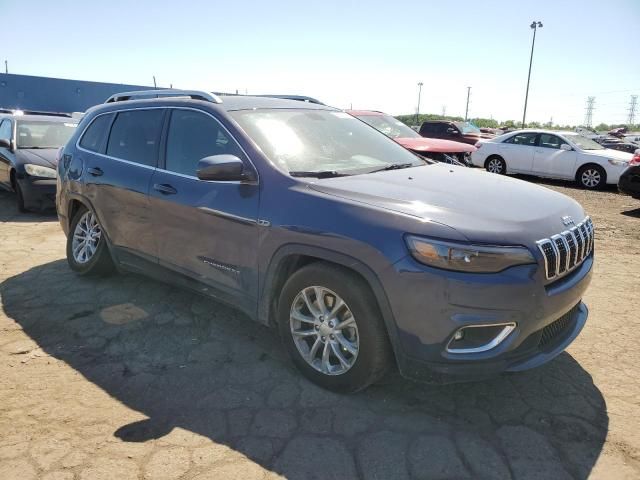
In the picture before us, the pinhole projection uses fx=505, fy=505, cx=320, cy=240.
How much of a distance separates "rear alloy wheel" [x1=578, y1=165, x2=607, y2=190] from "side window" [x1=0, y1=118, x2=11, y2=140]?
1246 cm

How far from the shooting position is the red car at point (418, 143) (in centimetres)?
985

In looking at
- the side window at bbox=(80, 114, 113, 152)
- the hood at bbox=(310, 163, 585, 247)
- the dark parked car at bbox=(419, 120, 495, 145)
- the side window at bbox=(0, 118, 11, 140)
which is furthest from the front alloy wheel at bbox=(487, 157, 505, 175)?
the side window at bbox=(80, 114, 113, 152)

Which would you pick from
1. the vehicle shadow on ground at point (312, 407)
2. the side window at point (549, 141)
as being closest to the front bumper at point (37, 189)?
the vehicle shadow on ground at point (312, 407)

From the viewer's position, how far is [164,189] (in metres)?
3.74

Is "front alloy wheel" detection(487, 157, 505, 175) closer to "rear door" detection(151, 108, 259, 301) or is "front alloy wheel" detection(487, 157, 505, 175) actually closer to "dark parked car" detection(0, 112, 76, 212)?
"dark parked car" detection(0, 112, 76, 212)

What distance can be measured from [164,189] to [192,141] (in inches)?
16.2

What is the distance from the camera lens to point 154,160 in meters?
3.96

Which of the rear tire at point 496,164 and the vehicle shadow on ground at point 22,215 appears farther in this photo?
the rear tire at point 496,164

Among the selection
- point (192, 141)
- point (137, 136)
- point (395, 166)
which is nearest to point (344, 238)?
point (395, 166)

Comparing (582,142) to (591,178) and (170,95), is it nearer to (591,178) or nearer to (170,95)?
(591,178)

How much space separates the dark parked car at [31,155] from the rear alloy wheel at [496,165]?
10.6 metres

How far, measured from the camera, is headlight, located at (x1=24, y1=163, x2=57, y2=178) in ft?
25.5

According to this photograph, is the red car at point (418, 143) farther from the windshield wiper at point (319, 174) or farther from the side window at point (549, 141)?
the windshield wiper at point (319, 174)

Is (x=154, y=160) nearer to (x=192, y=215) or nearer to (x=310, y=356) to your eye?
(x=192, y=215)
